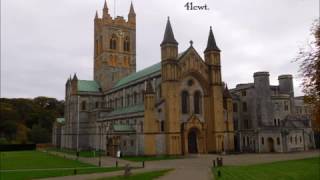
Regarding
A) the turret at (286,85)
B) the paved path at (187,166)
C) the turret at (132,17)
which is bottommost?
the paved path at (187,166)

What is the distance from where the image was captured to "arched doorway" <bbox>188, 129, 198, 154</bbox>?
63422mm

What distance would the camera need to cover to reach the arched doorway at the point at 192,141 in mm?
63422

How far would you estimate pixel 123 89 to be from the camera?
79.9m

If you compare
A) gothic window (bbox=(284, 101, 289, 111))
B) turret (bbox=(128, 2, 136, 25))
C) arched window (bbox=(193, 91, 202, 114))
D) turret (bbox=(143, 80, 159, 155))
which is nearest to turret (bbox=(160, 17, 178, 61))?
turret (bbox=(143, 80, 159, 155))

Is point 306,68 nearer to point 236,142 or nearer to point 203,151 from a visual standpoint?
point 203,151

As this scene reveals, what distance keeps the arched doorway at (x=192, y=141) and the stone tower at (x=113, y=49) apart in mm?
36307

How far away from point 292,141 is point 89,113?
4675cm

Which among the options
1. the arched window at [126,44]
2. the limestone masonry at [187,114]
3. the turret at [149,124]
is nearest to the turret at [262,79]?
the limestone masonry at [187,114]

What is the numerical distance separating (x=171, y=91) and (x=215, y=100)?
960cm

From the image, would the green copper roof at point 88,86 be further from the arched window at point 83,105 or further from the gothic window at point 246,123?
the gothic window at point 246,123

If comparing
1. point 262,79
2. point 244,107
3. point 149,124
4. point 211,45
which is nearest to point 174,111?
point 149,124

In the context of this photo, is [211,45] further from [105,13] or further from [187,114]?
[105,13]

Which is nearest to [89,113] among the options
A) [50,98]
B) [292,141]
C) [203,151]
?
[203,151]

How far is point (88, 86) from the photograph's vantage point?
94.6m
